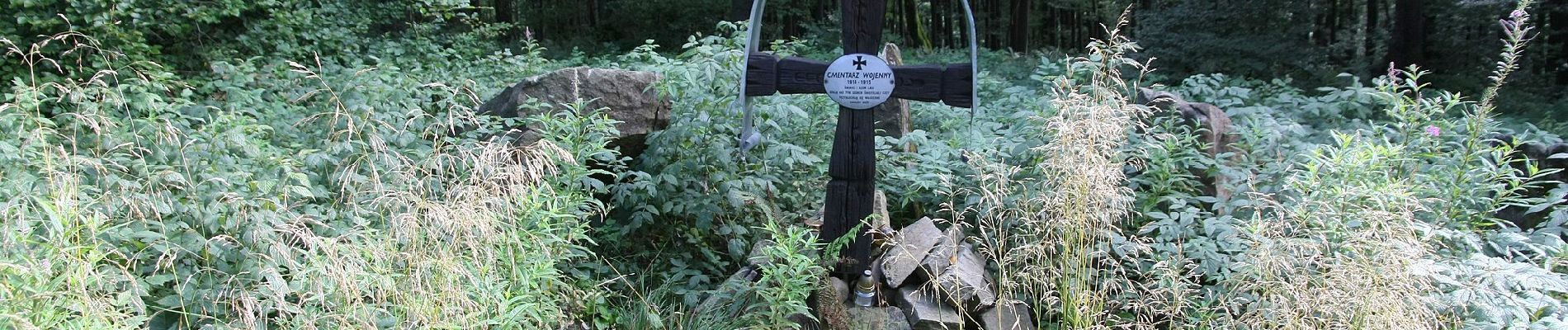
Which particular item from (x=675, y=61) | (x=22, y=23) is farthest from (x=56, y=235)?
(x=22, y=23)

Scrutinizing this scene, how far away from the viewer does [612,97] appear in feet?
17.3

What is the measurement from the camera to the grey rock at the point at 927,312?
3816mm

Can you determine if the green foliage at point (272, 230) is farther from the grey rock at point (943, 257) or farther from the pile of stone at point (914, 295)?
the grey rock at point (943, 257)

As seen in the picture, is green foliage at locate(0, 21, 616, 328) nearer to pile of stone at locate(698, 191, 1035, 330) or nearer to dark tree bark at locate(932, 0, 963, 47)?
pile of stone at locate(698, 191, 1035, 330)

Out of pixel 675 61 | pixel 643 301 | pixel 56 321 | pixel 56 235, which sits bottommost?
pixel 643 301

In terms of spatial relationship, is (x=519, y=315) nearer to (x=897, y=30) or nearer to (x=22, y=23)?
(x=22, y=23)

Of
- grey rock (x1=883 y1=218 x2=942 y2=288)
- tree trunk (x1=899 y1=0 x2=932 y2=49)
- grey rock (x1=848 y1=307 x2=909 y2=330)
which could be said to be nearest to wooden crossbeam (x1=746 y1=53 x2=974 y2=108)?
grey rock (x1=883 y1=218 x2=942 y2=288)

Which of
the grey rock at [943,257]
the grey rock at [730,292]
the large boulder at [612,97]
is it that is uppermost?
the large boulder at [612,97]

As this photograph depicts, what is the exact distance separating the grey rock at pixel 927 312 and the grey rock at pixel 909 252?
0.30 feet

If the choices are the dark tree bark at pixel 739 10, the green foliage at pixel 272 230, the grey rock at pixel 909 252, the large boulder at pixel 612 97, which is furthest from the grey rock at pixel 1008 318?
the dark tree bark at pixel 739 10

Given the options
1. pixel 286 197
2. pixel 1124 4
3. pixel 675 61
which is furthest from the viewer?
pixel 1124 4

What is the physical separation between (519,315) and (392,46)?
694cm

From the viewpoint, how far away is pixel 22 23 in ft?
20.4

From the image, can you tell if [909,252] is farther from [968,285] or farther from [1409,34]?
[1409,34]
